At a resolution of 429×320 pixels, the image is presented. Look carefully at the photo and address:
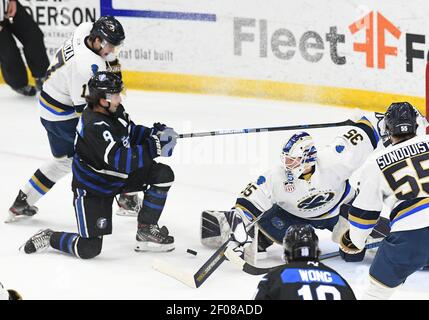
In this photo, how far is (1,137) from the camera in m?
7.87

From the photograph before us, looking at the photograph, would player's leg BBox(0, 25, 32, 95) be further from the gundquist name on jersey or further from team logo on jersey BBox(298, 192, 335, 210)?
the gundquist name on jersey

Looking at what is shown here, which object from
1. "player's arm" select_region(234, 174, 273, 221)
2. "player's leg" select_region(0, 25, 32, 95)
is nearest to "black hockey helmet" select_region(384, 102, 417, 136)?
"player's arm" select_region(234, 174, 273, 221)

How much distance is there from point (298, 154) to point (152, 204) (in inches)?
31.4

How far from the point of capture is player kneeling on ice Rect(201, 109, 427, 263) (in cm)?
506

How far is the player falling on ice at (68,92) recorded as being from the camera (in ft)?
18.1

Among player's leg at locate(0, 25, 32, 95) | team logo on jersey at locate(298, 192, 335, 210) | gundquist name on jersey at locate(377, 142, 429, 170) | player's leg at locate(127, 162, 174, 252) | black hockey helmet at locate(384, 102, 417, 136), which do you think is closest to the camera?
gundquist name on jersey at locate(377, 142, 429, 170)

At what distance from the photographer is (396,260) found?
13.6 feet

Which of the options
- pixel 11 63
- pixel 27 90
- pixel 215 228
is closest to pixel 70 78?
pixel 215 228

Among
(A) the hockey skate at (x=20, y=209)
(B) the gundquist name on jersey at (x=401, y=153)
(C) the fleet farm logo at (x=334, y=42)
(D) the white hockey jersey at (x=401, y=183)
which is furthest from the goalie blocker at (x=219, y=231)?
(C) the fleet farm logo at (x=334, y=42)

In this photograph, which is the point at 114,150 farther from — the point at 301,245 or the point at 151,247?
the point at 301,245

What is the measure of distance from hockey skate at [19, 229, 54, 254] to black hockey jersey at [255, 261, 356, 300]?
2313 mm
